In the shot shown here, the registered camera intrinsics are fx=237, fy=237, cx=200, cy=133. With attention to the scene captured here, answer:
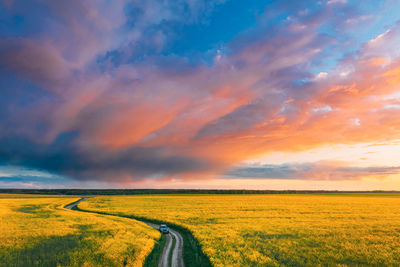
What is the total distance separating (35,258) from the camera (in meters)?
22.2

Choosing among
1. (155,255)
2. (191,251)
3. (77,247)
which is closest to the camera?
(155,255)

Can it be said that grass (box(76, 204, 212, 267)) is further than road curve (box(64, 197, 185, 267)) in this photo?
Yes

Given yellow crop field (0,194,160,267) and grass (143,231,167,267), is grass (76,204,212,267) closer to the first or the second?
grass (143,231,167,267)

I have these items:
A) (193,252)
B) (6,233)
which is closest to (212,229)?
(193,252)

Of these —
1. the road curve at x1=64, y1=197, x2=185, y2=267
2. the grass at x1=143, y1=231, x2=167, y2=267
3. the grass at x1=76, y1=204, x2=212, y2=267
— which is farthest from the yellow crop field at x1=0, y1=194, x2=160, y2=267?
the grass at x1=76, y1=204, x2=212, y2=267

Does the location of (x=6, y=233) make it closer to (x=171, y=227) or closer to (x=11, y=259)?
(x=11, y=259)

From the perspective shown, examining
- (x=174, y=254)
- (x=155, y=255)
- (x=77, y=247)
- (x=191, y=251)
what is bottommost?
(x=191, y=251)

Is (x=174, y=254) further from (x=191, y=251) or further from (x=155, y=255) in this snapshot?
(x=191, y=251)

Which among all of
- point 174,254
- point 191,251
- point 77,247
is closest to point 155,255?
point 174,254

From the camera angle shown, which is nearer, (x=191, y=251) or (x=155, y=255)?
(x=155, y=255)

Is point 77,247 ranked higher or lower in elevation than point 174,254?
higher

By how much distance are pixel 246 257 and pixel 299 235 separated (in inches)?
525

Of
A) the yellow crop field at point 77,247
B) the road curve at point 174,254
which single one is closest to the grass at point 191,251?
the road curve at point 174,254

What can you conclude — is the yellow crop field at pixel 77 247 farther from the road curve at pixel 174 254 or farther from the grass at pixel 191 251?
the grass at pixel 191 251
